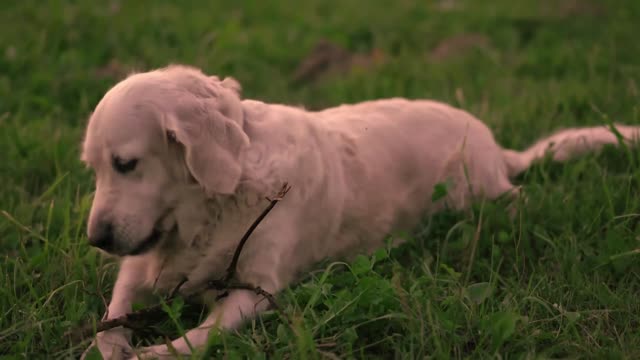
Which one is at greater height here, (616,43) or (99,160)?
(99,160)

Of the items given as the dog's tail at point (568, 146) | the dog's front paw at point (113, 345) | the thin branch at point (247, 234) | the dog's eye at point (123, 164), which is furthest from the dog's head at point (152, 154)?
the dog's tail at point (568, 146)

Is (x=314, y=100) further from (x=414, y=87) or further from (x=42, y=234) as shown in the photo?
(x=42, y=234)

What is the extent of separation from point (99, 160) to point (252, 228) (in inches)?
22.3

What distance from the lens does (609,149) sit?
159 inches

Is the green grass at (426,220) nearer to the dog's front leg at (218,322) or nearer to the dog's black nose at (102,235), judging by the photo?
the dog's front leg at (218,322)

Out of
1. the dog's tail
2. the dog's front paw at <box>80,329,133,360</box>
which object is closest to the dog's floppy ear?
the dog's front paw at <box>80,329,133,360</box>

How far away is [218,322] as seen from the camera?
2494mm

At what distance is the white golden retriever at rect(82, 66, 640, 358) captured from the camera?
2.70 metres

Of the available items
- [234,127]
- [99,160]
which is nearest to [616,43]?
[234,127]

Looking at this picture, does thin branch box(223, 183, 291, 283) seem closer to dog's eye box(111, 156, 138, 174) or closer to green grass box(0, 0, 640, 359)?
green grass box(0, 0, 640, 359)

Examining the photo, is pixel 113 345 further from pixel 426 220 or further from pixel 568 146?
pixel 568 146

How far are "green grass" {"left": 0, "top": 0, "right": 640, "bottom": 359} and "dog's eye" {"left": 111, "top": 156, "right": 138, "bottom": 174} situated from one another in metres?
0.53

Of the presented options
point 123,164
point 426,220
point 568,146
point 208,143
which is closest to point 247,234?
point 208,143

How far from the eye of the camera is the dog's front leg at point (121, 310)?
2689 mm
